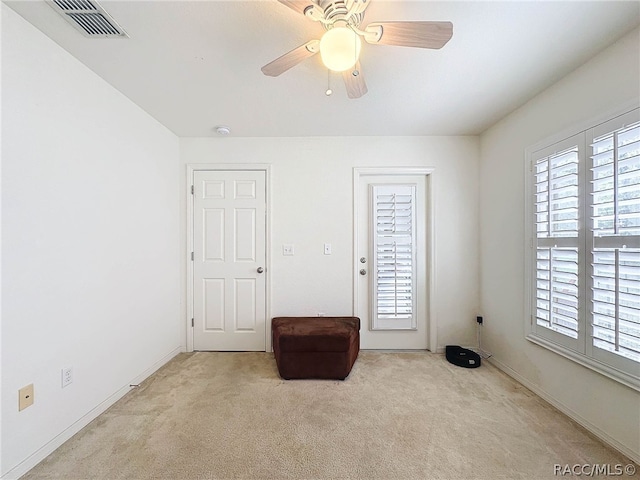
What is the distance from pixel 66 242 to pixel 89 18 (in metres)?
1.26

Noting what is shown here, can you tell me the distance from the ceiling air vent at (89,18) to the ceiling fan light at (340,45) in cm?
116

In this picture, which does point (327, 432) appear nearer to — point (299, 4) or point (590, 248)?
point (590, 248)

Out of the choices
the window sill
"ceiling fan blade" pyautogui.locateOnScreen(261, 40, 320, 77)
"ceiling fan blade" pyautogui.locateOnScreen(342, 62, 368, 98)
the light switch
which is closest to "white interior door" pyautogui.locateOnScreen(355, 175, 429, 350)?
the light switch

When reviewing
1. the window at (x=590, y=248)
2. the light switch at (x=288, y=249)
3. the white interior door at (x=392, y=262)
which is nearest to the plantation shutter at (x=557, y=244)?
the window at (x=590, y=248)

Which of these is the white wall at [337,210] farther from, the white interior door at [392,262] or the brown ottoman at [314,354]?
the brown ottoman at [314,354]

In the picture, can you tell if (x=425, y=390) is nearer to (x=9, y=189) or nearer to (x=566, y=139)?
(x=566, y=139)

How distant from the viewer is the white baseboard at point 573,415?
151 cm

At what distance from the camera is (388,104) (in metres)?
2.26

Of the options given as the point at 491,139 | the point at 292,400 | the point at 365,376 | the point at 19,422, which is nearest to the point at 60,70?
the point at 19,422

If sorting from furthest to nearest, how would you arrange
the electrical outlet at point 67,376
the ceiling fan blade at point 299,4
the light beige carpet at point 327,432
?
the electrical outlet at point 67,376
the light beige carpet at point 327,432
the ceiling fan blade at point 299,4

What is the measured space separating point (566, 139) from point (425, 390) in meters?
2.16

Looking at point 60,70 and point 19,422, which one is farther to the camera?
point 60,70

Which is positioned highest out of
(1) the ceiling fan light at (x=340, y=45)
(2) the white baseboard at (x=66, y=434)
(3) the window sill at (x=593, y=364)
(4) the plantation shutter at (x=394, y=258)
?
(1) the ceiling fan light at (x=340, y=45)

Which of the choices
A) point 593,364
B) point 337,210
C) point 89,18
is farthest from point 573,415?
point 89,18
